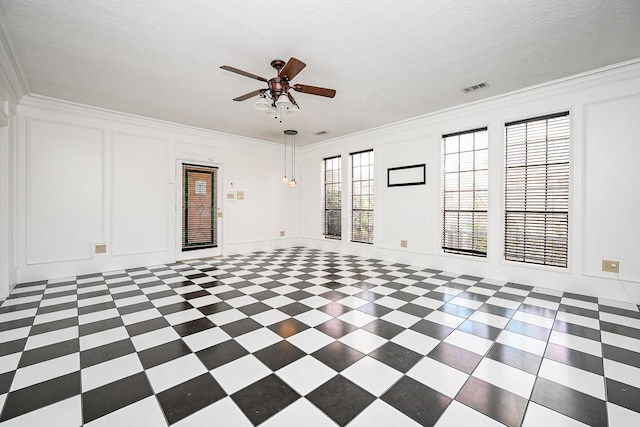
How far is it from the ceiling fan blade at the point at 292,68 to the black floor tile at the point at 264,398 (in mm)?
2713

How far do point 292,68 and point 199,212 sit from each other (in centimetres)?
454

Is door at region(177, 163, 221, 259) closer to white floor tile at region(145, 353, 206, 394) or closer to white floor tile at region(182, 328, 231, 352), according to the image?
white floor tile at region(182, 328, 231, 352)

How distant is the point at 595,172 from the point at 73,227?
26.5 ft

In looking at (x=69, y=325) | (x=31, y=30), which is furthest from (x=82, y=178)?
(x=69, y=325)

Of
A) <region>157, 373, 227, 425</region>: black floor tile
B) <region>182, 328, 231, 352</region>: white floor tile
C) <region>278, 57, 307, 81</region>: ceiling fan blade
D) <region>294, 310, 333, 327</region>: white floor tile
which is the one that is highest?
<region>278, 57, 307, 81</region>: ceiling fan blade

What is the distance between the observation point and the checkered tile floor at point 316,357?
1681mm

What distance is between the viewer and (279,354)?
2.31 meters

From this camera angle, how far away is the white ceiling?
101 inches

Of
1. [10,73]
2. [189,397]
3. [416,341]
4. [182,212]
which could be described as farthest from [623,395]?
[10,73]

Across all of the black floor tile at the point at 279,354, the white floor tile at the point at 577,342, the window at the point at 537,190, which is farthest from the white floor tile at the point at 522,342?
the window at the point at 537,190

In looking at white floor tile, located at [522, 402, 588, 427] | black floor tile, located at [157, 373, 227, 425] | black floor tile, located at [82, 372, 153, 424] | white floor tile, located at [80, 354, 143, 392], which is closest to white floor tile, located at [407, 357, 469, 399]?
white floor tile, located at [522, 402, 588, 427]

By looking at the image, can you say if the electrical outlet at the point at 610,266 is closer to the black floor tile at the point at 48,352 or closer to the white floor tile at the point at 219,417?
the white floor tile at the point at 219,417

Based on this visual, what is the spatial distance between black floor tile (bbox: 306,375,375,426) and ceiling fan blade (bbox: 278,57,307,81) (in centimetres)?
274

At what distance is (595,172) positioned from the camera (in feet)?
12.4
